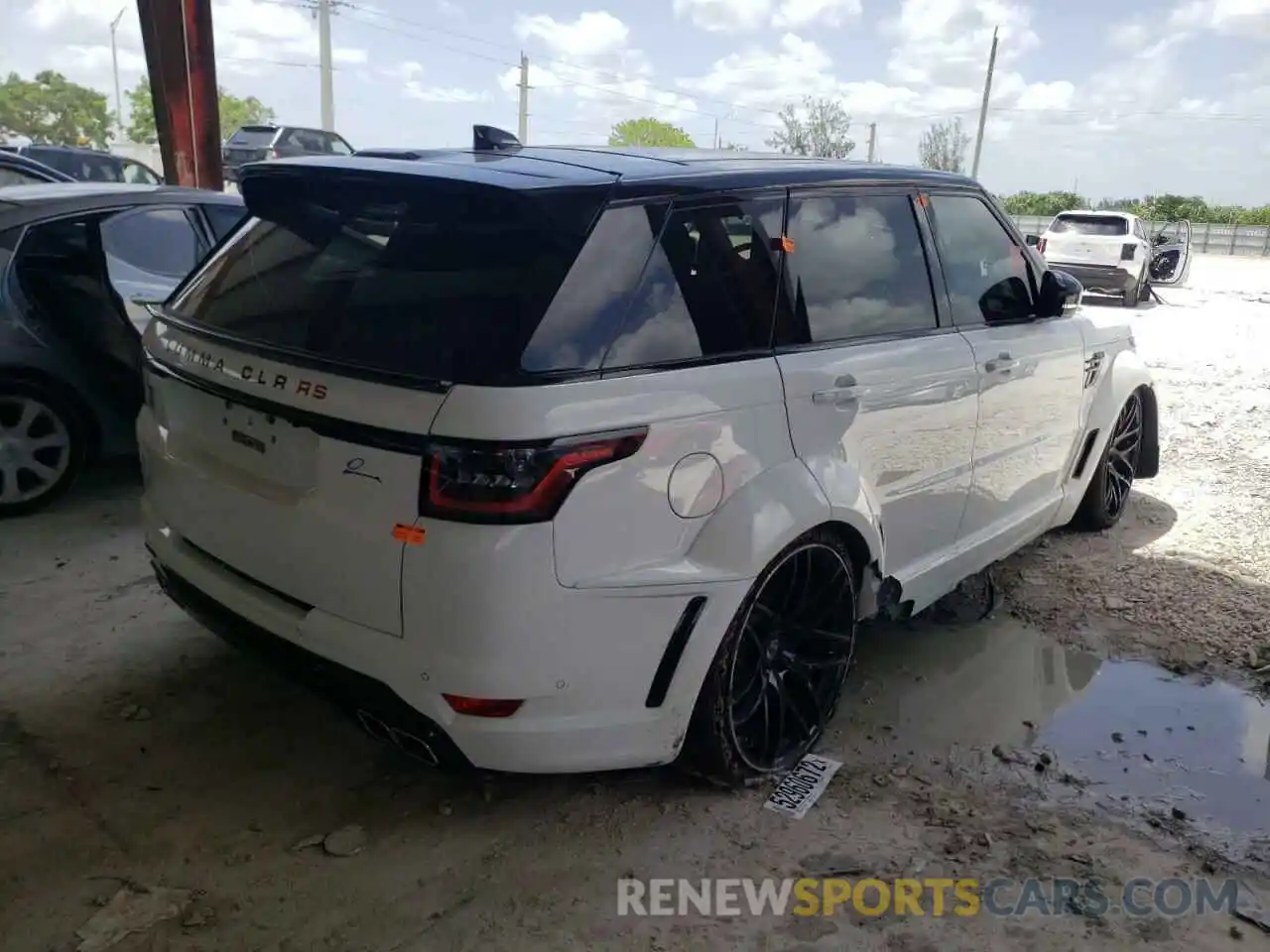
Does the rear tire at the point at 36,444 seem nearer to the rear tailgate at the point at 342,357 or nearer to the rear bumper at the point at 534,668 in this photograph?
the rear tailgate at the point at 342,357

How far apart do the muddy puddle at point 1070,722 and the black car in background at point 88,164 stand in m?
15.8

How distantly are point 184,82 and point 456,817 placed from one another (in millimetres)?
8461

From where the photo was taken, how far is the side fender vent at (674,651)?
2479mm

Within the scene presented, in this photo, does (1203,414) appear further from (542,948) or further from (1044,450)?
(542,948)

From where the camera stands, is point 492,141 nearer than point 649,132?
Yes

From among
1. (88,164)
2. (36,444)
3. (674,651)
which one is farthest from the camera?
(88,164)

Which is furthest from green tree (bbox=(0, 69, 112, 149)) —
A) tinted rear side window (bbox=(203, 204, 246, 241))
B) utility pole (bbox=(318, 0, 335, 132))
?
tinted rear side window (bbox=(203, 204, 246, 241))

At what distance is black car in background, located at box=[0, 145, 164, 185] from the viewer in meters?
16.2

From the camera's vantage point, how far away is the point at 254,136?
22109 mm

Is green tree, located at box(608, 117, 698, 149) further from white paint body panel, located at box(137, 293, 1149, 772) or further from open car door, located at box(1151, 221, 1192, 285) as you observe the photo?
white paint body panel, located at box(137, 293, 1149, 772)

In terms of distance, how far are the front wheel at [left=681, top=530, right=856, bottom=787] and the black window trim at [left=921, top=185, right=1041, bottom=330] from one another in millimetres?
1071

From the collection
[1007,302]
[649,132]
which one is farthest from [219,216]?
[649,132]

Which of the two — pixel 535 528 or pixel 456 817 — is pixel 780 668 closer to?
pixel 456 817

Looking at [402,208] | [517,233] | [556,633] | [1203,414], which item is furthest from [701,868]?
[1203,414]
